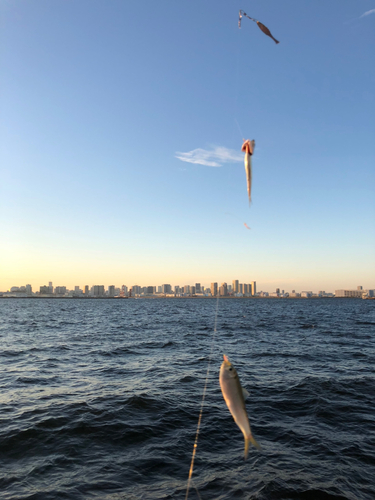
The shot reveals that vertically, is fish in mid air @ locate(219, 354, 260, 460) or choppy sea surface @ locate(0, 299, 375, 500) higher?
fish in mid air @ locate(219, 354, 260, 460)

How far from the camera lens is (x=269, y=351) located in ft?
75.3

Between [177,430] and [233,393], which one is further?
[177,430]

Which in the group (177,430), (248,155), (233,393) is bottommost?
(177,430)

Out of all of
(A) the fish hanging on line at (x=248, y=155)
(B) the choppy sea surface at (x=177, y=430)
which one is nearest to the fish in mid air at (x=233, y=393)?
(A) the fish hanging on line at (x=248, y=155)

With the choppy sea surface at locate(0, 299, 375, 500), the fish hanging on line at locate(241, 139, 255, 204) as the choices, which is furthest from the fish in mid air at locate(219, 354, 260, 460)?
the choppy sea surface at locate(0, 299, 375, 500)

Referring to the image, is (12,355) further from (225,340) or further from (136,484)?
(136,484)

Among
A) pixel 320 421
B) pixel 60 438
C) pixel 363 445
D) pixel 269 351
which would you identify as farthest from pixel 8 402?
pixel 269 351

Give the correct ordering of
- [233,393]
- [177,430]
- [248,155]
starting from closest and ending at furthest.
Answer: [233,393] → [248,155] → [177,430]

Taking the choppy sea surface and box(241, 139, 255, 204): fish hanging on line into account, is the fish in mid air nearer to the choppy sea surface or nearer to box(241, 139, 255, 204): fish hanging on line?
box(241, 139, 255, 204): fish hanging on line

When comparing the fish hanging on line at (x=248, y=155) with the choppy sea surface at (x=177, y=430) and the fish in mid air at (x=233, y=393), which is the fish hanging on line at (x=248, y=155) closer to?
the fish in mid air at (x=233, y=393)

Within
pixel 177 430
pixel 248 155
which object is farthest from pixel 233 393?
pixel 177 430

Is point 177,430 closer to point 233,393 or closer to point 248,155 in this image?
point 233,393

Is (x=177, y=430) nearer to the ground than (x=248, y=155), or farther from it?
nearer to the ground

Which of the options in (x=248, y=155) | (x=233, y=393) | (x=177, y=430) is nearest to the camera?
(x=233, y=393)
